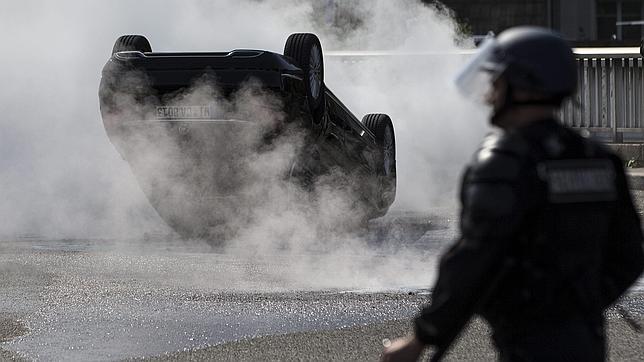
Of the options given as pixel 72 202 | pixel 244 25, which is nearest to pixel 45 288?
pixel 72 202

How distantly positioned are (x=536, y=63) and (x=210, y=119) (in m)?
6.81

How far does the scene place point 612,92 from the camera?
17.2 metres

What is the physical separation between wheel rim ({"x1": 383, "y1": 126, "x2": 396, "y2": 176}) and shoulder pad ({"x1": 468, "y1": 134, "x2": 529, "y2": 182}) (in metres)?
8.78

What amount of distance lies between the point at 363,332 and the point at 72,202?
5.85 meters

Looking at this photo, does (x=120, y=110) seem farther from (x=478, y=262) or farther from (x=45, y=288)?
(x=478, y=262)

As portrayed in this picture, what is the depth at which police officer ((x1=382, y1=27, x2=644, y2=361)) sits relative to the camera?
276 centimetres

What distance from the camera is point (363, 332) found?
6723 millimetres

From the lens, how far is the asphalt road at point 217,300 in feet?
Result: 21.2

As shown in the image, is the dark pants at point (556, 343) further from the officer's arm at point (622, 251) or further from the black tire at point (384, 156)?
the black tire at point (384, 156)

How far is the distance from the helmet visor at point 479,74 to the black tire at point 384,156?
325 inches

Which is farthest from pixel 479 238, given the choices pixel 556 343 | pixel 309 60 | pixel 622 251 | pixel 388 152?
pixel 388 152

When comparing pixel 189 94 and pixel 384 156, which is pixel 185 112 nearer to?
pixel 189 94

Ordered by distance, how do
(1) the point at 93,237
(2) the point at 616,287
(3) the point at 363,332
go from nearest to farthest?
(2) the point at 616,287
(3) the point at 363,332
(1) the point at 93,237

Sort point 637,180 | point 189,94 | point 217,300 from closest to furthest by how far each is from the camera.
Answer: point 217,300
point 189,94
point 637,180
